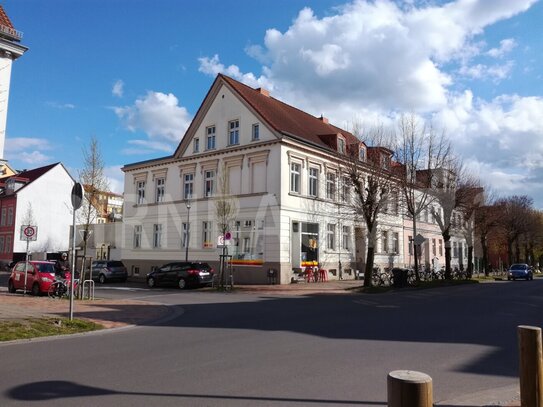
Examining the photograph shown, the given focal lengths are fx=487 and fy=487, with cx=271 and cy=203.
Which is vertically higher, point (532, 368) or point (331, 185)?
point (331, 185)

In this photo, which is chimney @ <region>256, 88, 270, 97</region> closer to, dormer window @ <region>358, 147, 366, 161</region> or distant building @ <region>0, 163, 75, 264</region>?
dormer window @ <region>358, 147, 366, 161</region>

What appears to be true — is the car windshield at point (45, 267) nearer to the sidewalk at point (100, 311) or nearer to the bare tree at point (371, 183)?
the sidewalk at point (100, 311)

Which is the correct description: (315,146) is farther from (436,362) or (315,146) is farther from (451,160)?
(436,362)

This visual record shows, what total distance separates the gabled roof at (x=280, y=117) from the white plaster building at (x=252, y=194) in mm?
106

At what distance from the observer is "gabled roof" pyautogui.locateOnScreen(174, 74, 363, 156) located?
32.8 m

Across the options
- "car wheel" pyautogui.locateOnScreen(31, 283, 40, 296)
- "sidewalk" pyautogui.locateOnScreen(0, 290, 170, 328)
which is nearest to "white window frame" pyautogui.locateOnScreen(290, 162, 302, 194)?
"sidewalk" pyautogui.locateOnScreen(0, 290, 170, 328)

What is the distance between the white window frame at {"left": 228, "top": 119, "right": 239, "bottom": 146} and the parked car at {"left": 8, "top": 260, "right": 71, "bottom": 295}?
15.4m

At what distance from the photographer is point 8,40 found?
2094 centimetres

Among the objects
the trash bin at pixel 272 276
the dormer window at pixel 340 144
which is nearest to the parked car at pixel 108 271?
the trash bin at pixel 272 276

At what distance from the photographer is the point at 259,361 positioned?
8.05m

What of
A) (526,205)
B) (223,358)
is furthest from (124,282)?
(526,205)

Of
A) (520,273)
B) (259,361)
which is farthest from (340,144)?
(259,361)

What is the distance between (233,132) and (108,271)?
543 inches

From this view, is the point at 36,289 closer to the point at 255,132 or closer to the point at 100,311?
the point at 100,311
